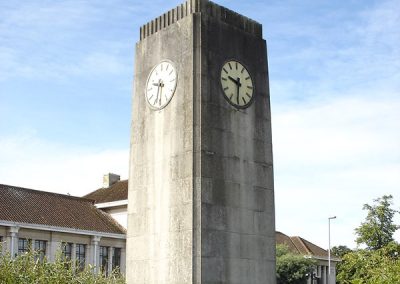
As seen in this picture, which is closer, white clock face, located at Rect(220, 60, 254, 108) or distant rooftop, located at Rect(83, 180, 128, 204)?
white clock face, located at Rect(220, 60, 254, 108)

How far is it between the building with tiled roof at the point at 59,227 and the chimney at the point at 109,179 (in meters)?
5.70

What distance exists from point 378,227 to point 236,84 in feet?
114

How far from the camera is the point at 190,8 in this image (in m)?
19.3

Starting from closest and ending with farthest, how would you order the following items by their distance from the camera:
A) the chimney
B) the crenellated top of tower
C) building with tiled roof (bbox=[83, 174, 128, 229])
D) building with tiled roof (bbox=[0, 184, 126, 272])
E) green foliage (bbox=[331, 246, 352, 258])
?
1. the crenellated top of tower
2. building with tiled roof (bbox=[0, 184, 126, 272])
3. building with tiled roof (bbox=[83, 174, 128, 229])
4. the chimney
5. green foliage (bbox=[331, 246, 352, 258])

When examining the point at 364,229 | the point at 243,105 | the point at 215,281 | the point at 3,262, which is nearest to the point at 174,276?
the point at 215,281

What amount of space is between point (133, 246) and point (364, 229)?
34.9m

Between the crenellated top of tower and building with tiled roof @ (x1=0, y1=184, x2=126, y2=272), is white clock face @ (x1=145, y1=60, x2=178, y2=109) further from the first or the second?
building with tiled roof @ (x1=0, y1=184, x2=126, y2=272)

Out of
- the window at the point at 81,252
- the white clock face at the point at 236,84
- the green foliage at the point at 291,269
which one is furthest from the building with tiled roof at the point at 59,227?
the white clock face at the point at 236,84

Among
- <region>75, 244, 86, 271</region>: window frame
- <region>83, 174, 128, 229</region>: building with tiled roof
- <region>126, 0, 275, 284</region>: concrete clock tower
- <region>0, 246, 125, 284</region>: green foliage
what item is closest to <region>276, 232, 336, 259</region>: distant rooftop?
<region>83, 174, 128, 229</region>: building with tiled roof

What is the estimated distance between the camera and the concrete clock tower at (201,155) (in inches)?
697

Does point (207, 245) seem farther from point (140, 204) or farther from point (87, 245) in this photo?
point (87, 245)

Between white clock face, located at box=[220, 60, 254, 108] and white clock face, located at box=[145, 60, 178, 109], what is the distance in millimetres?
1381

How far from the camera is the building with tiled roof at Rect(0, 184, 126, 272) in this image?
159 ft

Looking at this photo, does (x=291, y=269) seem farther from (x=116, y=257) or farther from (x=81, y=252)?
(x=81, y=252)
